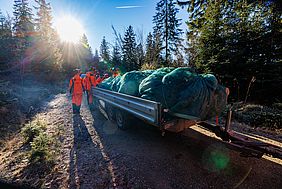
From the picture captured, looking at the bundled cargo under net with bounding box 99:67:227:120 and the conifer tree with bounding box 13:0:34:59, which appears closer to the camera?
the bundled cargo under net with bounding box 99:67:227:120

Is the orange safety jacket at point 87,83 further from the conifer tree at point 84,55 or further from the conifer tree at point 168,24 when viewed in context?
the conifer tree at point 84,55

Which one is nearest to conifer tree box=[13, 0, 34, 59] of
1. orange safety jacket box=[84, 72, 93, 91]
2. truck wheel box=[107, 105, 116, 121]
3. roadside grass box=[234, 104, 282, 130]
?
orange safety jacket box=[84, 72, 93, 91]

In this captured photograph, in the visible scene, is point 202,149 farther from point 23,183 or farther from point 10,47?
point 10,47

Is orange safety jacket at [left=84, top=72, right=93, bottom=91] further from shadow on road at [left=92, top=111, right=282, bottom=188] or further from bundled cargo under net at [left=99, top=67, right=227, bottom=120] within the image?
bundled cargo under net at [left=99, top=67, right=227, bottom=120]

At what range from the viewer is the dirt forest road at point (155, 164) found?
2068mm

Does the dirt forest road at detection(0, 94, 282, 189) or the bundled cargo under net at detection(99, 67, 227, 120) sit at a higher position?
the bundled cargo under net at detection(99, 67, 227, 120)

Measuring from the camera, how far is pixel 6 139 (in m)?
3.97

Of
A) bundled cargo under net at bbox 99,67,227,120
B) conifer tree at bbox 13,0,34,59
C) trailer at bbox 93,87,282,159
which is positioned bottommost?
trailer at bbox 93,87,282,159

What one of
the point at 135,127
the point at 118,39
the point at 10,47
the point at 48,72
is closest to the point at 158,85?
the point at 135,127

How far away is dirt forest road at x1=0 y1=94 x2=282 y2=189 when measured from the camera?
207cm

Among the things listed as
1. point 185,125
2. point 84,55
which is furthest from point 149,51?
point 84,55

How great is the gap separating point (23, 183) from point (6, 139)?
2.66m

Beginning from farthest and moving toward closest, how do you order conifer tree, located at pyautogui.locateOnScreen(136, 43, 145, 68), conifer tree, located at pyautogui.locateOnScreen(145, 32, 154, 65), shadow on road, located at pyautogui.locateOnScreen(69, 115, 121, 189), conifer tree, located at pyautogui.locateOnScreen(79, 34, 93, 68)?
conifer tree, located at pyautogui.locateOnScreen(79, 34, 93, 68), conifer tree, located at pyautogui.locateOnScreen(136, 43, 145, 68), conifer tree, located at pyautogui.locateOnScreen(145, 32, 154, 65), shadow on road, located at pyautogui.locateOnScreen(69, 115, 121, 189)

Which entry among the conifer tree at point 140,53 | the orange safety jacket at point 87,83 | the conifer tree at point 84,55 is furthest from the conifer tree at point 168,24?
the conifer tree at point 84,55
